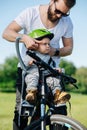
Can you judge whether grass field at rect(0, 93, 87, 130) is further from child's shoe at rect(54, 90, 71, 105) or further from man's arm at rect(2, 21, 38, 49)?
child's shoe at rect(54, 90, 71, 105)

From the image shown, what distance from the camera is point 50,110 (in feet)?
17.3

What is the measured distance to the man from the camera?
5.63 m

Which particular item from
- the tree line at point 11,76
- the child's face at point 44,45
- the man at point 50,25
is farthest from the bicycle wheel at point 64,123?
the tree line at point 11,76

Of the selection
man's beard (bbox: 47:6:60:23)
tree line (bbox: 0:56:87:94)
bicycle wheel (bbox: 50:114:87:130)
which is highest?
man's beard (bbox: 47:6:60:23)

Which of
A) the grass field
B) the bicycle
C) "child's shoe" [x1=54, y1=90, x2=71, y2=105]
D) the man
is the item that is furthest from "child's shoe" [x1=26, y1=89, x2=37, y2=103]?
the grass field

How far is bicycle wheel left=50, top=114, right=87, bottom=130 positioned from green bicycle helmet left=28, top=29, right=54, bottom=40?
0.85m

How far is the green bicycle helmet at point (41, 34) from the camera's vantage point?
544cm

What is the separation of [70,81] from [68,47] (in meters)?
0.60

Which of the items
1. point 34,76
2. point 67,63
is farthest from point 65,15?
point 67,63

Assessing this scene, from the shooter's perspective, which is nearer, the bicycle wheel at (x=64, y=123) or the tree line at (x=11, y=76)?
the bicycle wheel at (x=64, y=123)

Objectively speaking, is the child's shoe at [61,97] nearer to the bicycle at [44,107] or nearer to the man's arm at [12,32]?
the bicycle at [44,107]

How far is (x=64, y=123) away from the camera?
16.5ft

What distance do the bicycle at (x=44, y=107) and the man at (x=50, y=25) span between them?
0.83 feet

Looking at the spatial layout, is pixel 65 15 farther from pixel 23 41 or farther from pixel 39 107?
pixel 39 107
